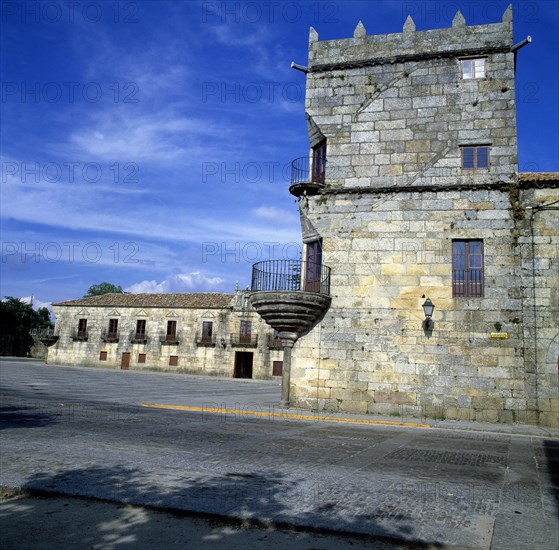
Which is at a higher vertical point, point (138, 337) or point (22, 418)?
point (138, 337)

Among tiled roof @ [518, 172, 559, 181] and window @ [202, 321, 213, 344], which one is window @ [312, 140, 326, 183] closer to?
tiled roof @ [518, 172, 559, 181]

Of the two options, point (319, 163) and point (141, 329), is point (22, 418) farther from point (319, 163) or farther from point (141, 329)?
point (141, 329)

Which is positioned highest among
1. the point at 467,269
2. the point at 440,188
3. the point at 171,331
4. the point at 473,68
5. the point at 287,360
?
the point at 473,68

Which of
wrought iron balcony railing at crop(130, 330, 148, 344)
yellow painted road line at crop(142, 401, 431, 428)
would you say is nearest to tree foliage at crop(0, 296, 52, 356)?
wrought iron balcony railing at crop(130, 330, 148, 344)

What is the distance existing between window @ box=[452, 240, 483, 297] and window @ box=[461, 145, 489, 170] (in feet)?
7.46

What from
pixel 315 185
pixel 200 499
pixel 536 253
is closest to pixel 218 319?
pixel 315 185

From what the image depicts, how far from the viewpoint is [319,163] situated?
17.4 m

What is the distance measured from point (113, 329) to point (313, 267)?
35096 millimetres

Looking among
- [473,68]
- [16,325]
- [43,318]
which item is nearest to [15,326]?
[16,325]

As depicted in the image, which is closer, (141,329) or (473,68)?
(473,68)

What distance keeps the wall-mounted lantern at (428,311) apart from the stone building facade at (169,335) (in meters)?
27.4

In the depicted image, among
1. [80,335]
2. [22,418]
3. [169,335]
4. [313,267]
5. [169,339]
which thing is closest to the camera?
[22,418]

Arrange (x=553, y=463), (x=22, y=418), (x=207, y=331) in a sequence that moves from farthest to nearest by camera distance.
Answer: (x=207, y=331), (x=22, y=418), (x=553, y=463)

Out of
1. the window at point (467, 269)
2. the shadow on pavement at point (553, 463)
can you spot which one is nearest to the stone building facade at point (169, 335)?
the window at point (467, 269)
